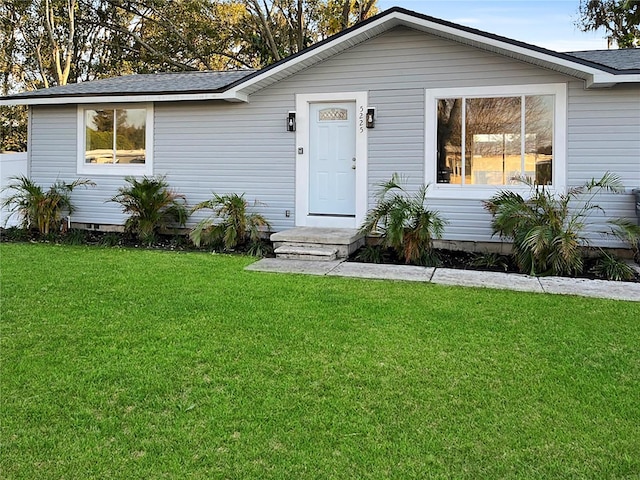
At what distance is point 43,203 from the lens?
9.45 metres

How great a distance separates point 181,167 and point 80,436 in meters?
7.35

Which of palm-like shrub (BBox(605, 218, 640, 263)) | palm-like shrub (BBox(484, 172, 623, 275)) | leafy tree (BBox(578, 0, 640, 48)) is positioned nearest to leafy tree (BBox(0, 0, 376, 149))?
leafy tree (BBox(578, 0, 640, 48))

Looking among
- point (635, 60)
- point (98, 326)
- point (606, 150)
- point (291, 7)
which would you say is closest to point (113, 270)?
point (98, 326)

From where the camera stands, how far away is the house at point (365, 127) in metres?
7.46

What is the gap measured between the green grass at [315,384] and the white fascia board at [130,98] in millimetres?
4329

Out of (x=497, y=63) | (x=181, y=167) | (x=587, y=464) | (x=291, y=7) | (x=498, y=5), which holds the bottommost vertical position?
(x=587, y=464)

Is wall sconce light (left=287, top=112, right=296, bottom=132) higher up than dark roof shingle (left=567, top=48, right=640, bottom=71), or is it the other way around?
dark roof shingle (left=567, top=48, right=640, bottom=71)

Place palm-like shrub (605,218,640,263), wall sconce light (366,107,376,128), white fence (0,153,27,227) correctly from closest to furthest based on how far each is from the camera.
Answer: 1. palm-like shrub (605,218,640,263)
2. wall sconce light (366,107,376,128)
3. white fence (0,153,27,227)

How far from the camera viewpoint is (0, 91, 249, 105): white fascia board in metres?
8.77

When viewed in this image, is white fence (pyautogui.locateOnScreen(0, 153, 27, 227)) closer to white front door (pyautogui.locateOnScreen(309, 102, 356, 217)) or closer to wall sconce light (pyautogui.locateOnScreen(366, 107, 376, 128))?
white front door (pyautogui.locateOnScreen(309, 102, 356, 217))

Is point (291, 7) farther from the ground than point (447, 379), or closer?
farther from the ground

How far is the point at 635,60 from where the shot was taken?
311 inches

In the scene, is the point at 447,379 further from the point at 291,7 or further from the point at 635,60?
the point at 291,7

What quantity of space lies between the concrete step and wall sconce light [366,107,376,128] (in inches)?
84.1
